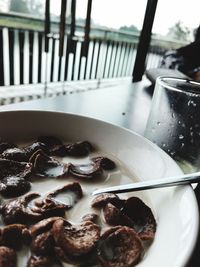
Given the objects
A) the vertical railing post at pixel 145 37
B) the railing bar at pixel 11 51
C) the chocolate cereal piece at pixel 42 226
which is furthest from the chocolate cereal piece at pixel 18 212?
the railing bar at pixel 11 51

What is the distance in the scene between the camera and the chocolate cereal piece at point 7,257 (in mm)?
303

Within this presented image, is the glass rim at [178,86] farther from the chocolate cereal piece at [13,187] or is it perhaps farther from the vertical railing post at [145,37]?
the vertical railing post at [145,37]

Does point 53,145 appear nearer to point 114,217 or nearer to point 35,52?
point 114,217

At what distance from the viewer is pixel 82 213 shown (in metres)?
0.42

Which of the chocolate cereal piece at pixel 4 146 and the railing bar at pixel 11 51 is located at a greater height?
Result: the chocolate cereal piece at pixel 4 146

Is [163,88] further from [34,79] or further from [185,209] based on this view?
[34,79]

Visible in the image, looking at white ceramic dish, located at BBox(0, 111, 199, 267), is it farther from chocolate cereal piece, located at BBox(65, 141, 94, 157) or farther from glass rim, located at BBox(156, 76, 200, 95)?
glass rim, located at BBox(156, 76, 200, 95)

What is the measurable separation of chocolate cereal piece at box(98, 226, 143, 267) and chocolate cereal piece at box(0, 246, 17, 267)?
0.11 metres

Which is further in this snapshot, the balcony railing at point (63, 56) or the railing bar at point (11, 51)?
the balcony railing at point (63, 56)

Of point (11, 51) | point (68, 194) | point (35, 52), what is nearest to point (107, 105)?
point (68, 194)

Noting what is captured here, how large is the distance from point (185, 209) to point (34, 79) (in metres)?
2.97

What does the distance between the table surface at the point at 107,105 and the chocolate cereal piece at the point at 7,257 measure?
0.53 metres

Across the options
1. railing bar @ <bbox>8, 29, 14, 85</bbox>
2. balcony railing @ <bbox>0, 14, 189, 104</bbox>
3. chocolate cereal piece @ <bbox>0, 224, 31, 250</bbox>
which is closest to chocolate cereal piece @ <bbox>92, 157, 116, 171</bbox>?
chocolate cereal piece @ <bbox>0, 224, 31, 250</bbox>

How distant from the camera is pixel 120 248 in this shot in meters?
0.36
